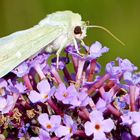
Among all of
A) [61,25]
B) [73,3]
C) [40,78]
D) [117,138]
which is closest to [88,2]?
[73,3]

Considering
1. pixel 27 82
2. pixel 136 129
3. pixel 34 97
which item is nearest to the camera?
pixel 136 129

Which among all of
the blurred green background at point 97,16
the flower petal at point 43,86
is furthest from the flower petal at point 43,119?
the blurred green background at point 97,16

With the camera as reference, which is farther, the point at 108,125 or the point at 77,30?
the point at 77,30

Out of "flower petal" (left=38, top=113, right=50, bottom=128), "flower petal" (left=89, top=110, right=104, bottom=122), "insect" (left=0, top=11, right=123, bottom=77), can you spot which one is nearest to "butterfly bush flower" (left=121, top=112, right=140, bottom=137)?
"flower petal" (left=89, top=110, right=104, bottom=122)

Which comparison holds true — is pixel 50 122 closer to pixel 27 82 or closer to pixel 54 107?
pixel 54 107

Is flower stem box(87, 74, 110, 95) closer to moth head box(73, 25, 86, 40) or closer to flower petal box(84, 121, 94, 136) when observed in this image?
flower petal box(84, 121, 94, 136)

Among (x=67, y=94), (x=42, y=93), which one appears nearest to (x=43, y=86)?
(x=42, y=93)

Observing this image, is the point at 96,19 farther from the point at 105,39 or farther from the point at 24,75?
the point at 24,75
